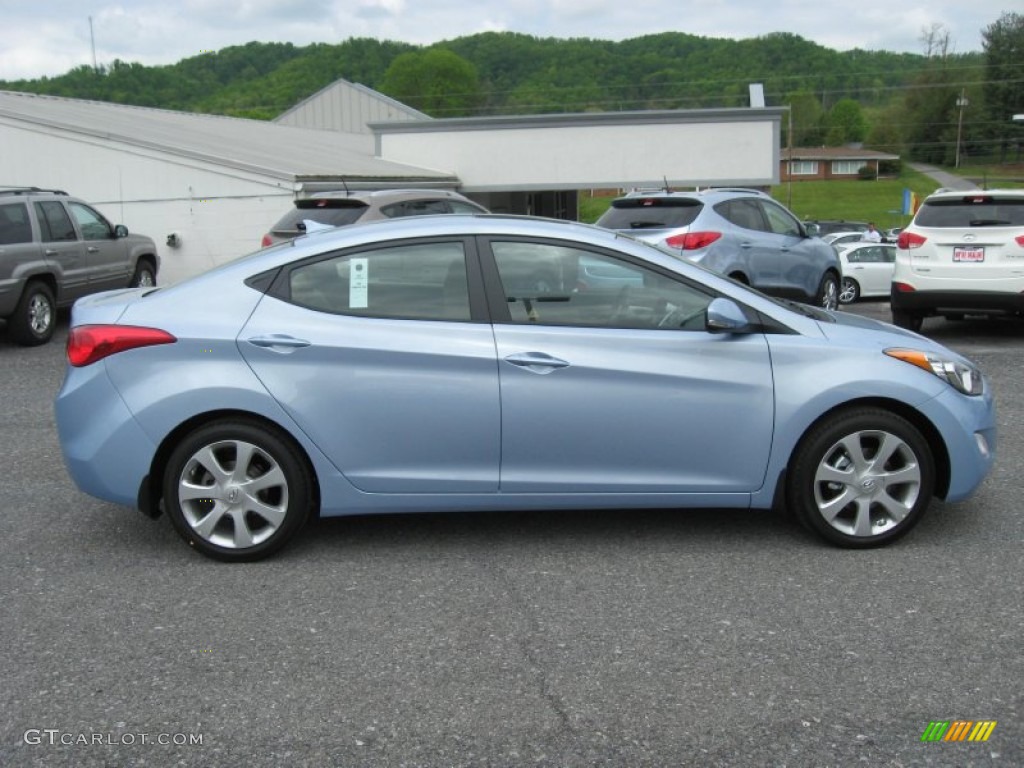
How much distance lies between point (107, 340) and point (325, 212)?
8.24m

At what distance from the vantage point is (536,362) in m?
4.88

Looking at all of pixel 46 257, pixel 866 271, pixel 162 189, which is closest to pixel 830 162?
pixel 866 271

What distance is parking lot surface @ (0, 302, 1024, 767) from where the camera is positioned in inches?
134

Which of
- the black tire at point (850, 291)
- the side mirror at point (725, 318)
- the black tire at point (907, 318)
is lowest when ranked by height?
the black tire at point (850, 291)

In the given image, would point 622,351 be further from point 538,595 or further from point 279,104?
point 279,104

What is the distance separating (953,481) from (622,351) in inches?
65.6

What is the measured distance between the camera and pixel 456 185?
30.0 metres

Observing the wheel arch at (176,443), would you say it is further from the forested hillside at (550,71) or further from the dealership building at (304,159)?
the forested hillside at (550,71)

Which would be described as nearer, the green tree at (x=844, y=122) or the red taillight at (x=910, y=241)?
the red taillight at (x=910, y=241)

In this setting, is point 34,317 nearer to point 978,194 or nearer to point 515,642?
point 515,642

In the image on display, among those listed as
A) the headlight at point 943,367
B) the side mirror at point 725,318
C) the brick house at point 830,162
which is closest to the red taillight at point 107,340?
the side mirror at point 725,318

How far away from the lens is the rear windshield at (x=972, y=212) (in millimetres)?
11172

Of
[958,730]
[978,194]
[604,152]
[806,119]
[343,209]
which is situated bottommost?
[958,730]

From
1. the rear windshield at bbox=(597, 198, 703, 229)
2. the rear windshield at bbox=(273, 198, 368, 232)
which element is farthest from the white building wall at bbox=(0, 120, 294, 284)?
the rear windshield at bbox=(597, 198, 703, 229)
